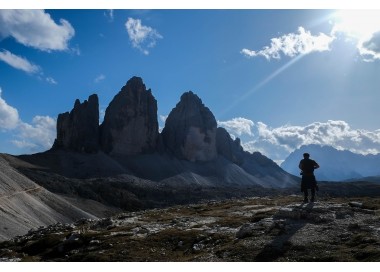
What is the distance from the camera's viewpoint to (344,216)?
92.2ft

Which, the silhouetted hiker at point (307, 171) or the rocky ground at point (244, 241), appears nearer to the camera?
the rocky ground at point (244, 241)

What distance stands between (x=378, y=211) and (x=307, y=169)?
5.83 m

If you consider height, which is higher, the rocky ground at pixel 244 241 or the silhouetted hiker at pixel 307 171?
the silhouetted hiker at pixel 307 171

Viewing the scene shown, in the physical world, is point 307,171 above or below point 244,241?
above

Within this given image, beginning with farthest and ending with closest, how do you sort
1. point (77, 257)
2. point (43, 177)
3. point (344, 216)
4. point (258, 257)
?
point (43, 177) < point (344, 216) < point (77, 257) < point (258, 257)

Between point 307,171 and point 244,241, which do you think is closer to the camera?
point 244,241

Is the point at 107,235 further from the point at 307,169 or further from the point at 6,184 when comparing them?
the point at 6,184

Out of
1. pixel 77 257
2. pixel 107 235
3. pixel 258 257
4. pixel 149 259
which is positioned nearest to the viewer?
pixel 258 257

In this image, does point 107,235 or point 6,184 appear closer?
point 107,235

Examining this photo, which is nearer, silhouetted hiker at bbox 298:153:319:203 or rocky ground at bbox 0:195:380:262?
rocky ground at bbox 0:195:380:262

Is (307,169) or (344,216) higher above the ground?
(307,169)

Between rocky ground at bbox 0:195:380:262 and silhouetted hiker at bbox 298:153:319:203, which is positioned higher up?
silhouetted hiker at bbox 298:153:319:203

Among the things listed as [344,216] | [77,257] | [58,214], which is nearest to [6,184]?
[58,214]

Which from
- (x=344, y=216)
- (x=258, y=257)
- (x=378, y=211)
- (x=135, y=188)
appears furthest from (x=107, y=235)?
(x=135, y=188)
